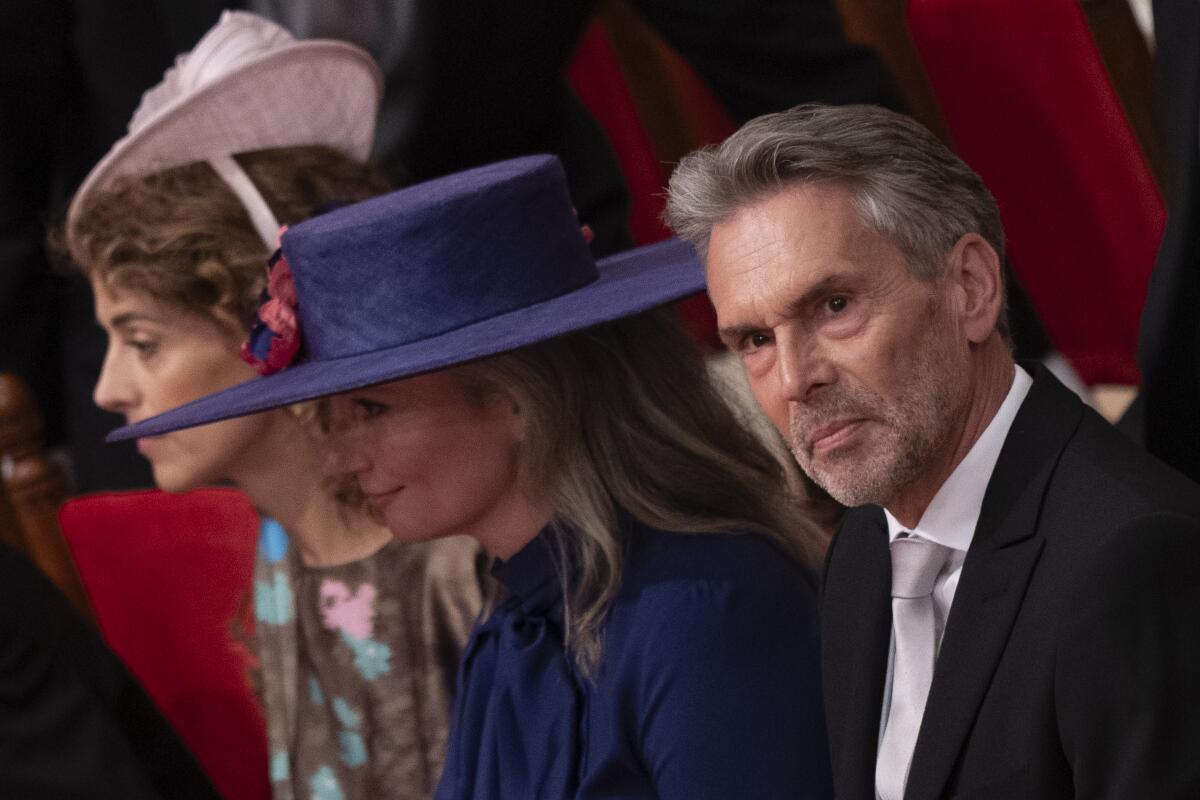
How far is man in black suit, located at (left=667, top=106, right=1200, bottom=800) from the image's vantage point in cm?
131

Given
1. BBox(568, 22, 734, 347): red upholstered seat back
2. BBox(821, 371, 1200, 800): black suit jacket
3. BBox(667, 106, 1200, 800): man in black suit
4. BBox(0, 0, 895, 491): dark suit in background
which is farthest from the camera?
BBox(568, 22, 734, 347): red upholstered seat back

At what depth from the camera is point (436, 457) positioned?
6.48 feet

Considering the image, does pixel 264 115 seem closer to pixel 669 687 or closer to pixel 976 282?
pixel 669 687

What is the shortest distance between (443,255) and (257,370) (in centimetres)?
52

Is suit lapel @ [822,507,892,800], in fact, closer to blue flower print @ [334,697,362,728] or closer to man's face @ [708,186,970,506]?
man's face @ [708,186,970,506]

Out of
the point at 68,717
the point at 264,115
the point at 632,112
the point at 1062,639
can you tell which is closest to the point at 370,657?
the point at 68,717

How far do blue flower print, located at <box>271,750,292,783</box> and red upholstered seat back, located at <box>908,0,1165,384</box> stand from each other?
1320 millimetres

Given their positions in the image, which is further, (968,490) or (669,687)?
(669,687)

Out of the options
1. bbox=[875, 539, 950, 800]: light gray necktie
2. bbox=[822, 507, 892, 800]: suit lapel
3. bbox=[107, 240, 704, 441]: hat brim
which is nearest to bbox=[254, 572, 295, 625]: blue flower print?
bbox=[107, 240, 704, 441]: hat brim

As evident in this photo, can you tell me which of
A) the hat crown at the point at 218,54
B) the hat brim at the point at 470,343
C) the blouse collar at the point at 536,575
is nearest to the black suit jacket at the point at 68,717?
the hat brim at the point at 470,343

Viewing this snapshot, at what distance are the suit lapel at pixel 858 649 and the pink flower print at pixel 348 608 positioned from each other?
0.85m

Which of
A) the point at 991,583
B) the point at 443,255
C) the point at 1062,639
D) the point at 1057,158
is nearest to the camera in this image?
the point at 1062,639

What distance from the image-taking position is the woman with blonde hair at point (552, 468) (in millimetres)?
1833

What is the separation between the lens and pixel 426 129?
2.82 m
